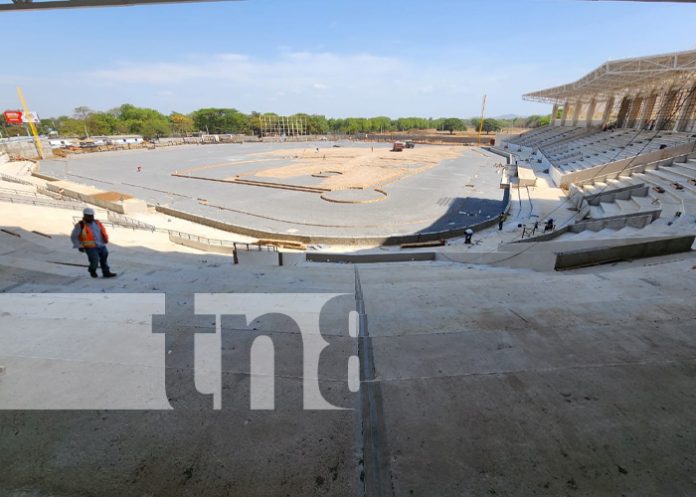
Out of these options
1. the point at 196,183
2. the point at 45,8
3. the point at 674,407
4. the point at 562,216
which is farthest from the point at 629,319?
the point at 196,183

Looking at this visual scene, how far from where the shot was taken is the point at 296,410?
114 inches

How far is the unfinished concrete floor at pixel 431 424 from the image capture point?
224 centimetres

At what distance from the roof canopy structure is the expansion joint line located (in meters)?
35.6

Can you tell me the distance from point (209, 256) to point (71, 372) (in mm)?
10179

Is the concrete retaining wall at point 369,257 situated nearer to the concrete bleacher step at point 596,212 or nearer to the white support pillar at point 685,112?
the concrete bleacher step at point 596,212

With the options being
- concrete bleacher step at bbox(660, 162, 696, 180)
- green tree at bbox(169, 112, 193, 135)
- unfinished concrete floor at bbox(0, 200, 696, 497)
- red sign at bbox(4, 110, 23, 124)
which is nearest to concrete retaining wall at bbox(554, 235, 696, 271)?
unfinished concrete floor at bbox(0, 200, 696, 497)

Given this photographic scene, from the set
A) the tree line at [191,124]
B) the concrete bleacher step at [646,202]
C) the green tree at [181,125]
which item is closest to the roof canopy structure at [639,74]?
the concrete bleacher step at [646,202]

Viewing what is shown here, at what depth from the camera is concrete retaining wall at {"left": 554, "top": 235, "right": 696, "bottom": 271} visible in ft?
26.7

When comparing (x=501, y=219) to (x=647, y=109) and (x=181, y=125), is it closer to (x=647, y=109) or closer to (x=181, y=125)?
(x=647, y=109)

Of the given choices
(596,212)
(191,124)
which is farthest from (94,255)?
(191,124)

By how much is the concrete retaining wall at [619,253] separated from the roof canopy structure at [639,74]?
2680 cm

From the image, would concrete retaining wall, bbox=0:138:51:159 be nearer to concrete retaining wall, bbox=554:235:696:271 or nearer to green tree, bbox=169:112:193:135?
green tree, bbox=169:112:193:135

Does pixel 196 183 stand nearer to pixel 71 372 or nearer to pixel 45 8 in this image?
pixel 45 8

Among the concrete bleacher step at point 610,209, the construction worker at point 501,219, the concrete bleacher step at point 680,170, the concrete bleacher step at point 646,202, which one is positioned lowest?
the construction worker at point 501,219
